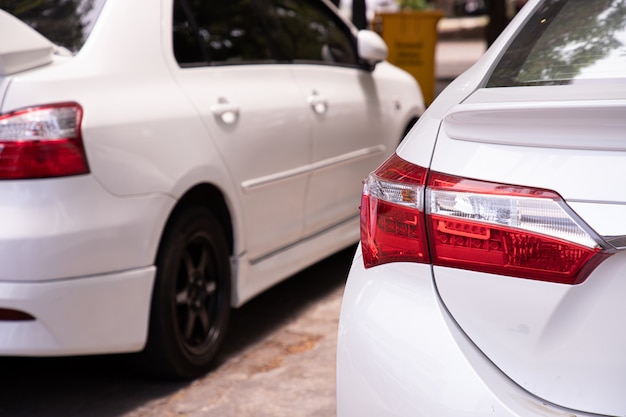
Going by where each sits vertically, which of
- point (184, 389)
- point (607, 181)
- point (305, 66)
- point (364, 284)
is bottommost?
point (184, 389)

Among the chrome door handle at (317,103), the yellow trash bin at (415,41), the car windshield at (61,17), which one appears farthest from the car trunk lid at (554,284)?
the yellow trash bin at (415,41)

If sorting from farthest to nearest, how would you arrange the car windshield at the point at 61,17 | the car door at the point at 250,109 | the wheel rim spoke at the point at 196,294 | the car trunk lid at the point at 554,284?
1. the car door at the point at 250,109
2. the wheel rim spoke at the point at 196,294
3. the car windshield at the point at 61,17
4. the car trunk lid at the point at 554,284

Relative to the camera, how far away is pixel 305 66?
4949 mm

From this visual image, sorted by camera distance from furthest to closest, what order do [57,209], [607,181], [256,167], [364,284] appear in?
[256,167]
[57,209]
[364,284]
[607,181]

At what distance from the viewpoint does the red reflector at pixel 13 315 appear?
3.27 m

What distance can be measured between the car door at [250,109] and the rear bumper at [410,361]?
194 cm

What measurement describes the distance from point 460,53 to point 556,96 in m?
19.7

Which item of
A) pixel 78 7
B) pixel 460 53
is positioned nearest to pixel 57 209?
pixel 78 7

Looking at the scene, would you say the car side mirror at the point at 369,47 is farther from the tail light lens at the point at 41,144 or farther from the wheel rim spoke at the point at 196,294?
the tail light lens at the point at 41,144

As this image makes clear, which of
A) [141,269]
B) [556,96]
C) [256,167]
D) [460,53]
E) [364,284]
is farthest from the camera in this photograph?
[460,53]

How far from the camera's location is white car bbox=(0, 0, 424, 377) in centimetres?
327

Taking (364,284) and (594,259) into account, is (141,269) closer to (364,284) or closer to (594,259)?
(364,284)

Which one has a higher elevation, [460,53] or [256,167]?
[256,167]

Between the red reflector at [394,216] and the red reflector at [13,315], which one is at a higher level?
the red reflector at [394,216]
